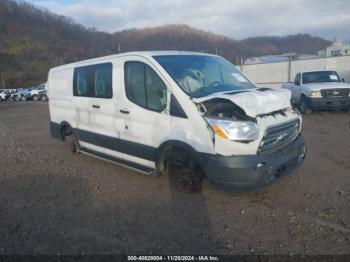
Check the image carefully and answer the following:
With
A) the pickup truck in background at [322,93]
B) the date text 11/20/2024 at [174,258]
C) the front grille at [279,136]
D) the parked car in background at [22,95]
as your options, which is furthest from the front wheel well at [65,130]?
the parked car in background at [22,95]

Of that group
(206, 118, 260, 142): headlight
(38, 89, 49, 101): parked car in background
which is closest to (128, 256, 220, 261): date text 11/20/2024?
(206, 118, 260, 142): headlight

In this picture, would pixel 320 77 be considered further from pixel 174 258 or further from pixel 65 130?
pixel 174 258

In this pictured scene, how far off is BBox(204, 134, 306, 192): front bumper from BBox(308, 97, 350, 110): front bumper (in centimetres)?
910

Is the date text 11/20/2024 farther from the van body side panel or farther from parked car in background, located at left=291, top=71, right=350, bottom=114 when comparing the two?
parked car in background, located at left=291, top=71, right=350, bottom=114

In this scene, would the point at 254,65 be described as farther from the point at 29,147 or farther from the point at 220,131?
the point at 220,131

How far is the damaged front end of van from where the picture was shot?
3875mm

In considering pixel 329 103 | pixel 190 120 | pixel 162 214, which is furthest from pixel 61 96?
pixel 329 103

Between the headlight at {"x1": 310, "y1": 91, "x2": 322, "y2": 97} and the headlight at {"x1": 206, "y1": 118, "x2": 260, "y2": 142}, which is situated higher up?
the headlight at {"x1": 206, "y1": 118, "x2": 260, "y2": 142}

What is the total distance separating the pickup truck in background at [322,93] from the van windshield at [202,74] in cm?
799

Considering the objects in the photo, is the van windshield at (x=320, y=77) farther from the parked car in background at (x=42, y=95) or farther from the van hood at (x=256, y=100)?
the parked car in background at (x=42, y=95)

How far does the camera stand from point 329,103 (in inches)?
478

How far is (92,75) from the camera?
19.4 feet

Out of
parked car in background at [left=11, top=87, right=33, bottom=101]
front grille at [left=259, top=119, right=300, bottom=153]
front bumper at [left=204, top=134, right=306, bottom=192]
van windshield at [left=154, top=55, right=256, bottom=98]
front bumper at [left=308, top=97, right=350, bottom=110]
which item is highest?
van windshield at [left=154, top=55, right=256, bottom=98]

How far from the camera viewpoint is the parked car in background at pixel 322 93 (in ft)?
39.4
